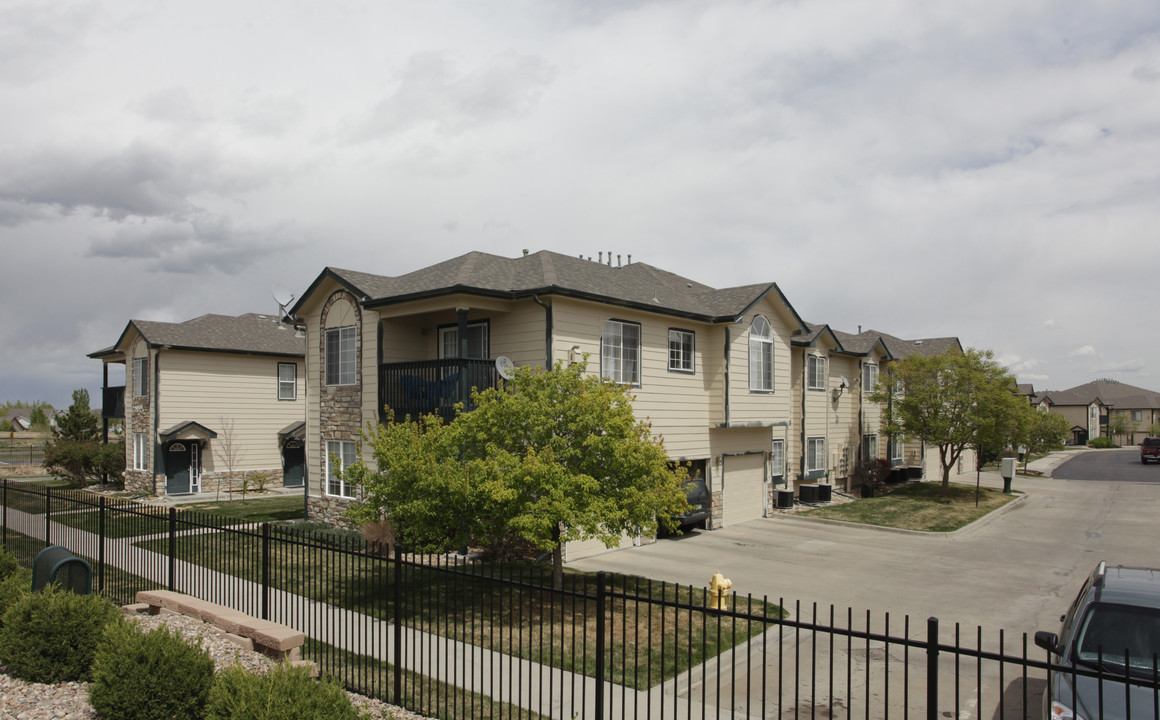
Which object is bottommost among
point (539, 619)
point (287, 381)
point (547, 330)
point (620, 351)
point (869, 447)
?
point (539, 619)

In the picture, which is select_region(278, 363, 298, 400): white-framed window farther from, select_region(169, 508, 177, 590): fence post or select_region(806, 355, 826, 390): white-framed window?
select_region(806, 355, 826, 390): white-framed window

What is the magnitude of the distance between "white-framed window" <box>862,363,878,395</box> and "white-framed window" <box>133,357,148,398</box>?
98.2 ft

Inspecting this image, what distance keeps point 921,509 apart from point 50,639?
24.3 metres

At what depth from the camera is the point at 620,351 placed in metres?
17.8

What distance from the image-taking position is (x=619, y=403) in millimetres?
12047

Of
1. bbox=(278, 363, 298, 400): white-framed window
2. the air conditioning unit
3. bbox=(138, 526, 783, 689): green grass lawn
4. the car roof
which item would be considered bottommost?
the air conditioning unit

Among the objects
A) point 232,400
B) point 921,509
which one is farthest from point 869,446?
point 232,400

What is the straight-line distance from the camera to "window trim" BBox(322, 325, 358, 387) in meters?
19.6

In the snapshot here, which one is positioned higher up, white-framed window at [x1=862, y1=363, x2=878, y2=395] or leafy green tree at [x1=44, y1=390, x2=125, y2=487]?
white-framed window at [x1=862, y1=363, x2=878, y2=395]

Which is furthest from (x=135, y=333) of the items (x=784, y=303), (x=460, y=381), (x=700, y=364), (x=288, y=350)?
(x=784, y=303)

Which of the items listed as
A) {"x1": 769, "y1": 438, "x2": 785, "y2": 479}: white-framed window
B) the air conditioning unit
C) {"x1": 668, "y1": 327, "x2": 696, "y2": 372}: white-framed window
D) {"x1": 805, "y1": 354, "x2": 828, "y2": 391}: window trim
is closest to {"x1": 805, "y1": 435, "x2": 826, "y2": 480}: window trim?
the air conditioning unit

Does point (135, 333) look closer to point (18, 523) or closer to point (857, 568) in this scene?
point (18, 523)

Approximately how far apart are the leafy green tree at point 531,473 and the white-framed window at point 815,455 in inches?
646

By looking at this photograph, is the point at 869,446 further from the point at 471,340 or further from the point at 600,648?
the point at 600,648
